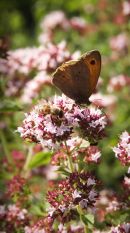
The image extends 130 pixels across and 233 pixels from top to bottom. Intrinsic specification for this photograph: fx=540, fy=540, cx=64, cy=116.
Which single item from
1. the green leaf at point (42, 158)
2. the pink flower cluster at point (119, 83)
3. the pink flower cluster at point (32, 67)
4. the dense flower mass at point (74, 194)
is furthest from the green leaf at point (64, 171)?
the pink flower cluster at point (119, 83)

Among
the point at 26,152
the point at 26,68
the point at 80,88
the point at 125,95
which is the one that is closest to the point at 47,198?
the point at 80,88

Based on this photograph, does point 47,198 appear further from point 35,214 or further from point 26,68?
point 26,68

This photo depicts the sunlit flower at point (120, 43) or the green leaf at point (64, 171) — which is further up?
the sunlit flower at point (120, 43)

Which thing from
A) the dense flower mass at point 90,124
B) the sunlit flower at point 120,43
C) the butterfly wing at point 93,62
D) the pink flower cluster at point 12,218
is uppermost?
the sunlit flower at point 120,43

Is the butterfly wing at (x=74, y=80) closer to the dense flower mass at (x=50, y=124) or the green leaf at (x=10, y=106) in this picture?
the dense flower mass at (x=50, y=124)

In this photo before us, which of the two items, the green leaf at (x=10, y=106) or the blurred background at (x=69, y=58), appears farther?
the blurred background at (x=69, y=58)

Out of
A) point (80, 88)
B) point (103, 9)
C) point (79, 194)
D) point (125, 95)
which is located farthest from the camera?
point (103, 9)

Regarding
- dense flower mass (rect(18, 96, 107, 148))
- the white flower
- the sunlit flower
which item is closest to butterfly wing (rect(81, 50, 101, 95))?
dense flower mass (rect(18, 96, 107, 148))
